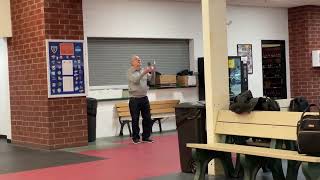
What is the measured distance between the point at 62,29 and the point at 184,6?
4.01m

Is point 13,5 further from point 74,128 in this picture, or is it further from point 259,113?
point 259,113

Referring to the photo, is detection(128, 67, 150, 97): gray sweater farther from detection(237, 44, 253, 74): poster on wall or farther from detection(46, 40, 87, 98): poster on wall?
detection(237, 44, 253, 74): poster on wall

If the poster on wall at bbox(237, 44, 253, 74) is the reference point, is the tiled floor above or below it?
below

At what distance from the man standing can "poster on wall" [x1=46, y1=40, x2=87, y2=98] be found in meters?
0.90

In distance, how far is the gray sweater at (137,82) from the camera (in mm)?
9812

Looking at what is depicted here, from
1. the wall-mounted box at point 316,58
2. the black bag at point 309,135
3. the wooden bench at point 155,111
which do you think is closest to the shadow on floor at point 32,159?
→ the wooden bench at point 155,111

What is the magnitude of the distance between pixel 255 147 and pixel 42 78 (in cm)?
501

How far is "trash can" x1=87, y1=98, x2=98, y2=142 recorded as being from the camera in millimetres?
10391

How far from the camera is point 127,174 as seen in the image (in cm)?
696

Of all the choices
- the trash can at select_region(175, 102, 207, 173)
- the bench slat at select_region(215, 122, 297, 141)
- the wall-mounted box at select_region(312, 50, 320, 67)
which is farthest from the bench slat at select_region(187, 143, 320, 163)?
the wall-mounted box at select_region(312, 50, 320, 67)

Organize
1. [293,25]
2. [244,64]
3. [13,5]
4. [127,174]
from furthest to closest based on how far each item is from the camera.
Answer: [293,25] < [244,64] < [13,5] < [127,174]

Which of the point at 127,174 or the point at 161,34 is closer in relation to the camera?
the point at 127,174

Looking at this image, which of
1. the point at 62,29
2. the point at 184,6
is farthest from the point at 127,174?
the point at 184,6

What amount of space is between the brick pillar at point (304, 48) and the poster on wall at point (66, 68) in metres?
7.27
